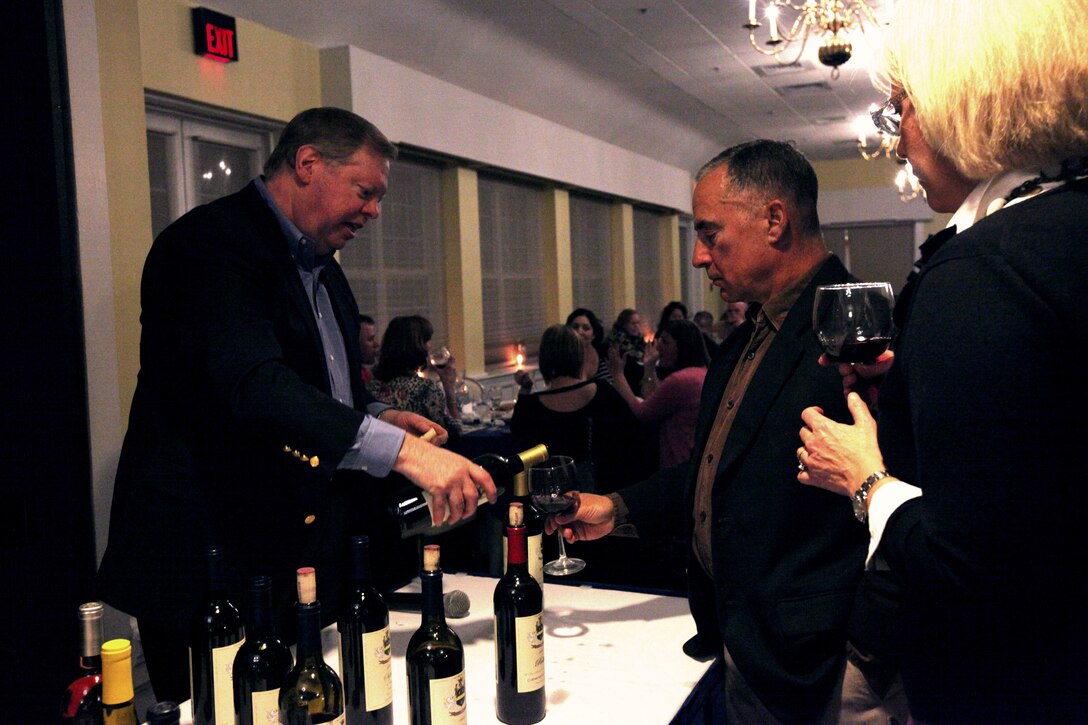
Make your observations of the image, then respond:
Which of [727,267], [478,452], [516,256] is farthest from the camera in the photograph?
[516,256]

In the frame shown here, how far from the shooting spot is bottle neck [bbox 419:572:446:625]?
121 cm

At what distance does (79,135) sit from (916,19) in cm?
239

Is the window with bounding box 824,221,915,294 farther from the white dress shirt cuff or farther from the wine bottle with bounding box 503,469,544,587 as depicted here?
the white dress shirt cuff

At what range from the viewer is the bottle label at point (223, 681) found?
1.22 m

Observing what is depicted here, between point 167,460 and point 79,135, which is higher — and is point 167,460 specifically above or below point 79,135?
below

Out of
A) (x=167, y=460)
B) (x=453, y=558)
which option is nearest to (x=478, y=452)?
(x=453, y=558)

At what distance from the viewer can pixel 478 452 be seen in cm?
491

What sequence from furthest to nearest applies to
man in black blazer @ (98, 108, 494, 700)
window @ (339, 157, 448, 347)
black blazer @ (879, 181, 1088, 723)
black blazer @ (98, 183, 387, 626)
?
1. window @ (339, 157, 448, 347)
2. black blazer @ (98, 183, 387, 626)
3. man in black blazer @ (98, 108, 494, 700)
4. black blazer @ (879, 181, 1088, 723)

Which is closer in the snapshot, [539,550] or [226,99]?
[539,550]

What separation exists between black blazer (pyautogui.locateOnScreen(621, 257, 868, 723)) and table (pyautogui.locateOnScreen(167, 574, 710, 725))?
0.12 m

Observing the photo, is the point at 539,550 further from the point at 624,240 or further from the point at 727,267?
the point at 624,240

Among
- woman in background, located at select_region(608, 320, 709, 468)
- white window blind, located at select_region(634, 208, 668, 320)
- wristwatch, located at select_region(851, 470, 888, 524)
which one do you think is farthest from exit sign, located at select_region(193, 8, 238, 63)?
white window blind, located at select_region(634, 208, 668, 320)

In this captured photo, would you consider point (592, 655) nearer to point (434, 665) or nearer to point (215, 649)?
point (434, 665)

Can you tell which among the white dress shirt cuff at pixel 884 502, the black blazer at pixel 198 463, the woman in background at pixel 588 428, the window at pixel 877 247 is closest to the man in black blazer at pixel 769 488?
the white dress shirt cuff at pixel 884 502
